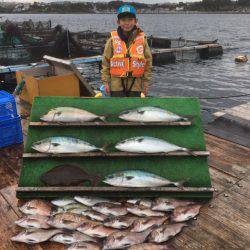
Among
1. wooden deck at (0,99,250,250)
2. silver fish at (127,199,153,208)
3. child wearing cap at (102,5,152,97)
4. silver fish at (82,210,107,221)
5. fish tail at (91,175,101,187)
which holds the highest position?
child wearing cap at (102,5,152,97)

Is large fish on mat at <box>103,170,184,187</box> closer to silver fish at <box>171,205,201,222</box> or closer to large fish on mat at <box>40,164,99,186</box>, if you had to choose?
large fish on mat at <box>40,164,99,186</box>

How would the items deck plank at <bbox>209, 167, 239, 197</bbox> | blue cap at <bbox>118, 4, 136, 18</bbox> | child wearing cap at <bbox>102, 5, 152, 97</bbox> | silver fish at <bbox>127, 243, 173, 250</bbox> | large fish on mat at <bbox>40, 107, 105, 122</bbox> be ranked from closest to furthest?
1. silver fish at <bbox>127, 243, 173, 250</bbox>
2. deck plank at <bbox>209, 167, 239, 197</bbox>
3. large fish on mat at <bbox>40, 107, 105, 122</bbox>
4. blue cap at <bbox>118, 4, 136, 18</bbox>
5. child wearing cap at <bbox>102, 5, 152, 97</bbox>

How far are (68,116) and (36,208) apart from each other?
165cm

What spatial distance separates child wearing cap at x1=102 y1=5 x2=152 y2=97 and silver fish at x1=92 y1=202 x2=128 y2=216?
276 cm

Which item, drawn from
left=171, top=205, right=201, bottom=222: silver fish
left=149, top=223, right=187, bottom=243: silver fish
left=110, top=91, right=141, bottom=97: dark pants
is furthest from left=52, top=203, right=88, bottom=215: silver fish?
left=110, top=91, right=141, bottom=97: dark pants

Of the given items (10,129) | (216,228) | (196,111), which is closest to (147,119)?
(196,111)

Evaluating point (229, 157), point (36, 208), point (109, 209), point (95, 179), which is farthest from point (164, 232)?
point (229, 157)

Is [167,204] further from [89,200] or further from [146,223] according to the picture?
[89,200]

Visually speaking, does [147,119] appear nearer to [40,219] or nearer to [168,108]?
[168,108]

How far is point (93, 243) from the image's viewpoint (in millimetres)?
4008

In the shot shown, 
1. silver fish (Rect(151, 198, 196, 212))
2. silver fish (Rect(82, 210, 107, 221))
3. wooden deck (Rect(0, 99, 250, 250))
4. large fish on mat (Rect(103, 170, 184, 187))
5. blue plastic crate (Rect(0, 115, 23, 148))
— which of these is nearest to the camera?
wooden deck (Rect(0, 99, 250, 250))

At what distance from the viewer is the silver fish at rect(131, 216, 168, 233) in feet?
13.9

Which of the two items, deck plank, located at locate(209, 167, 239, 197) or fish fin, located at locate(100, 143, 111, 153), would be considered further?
deck plank, located at locate(209, 167, 239, 197)

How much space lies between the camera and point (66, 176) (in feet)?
16.7
